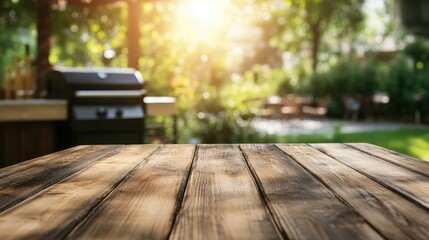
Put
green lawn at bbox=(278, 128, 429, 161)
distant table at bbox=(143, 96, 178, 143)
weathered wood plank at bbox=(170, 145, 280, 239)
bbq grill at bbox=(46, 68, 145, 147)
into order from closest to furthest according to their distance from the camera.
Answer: weathered wood plank at bbox=(170, 145, 280, 239) < bbq grill at bbox=(46, 68, 145, 147) < distant table at bbox=(143, 96, 178, 143) < green lawn at bbox=(278, 128, 429, 161)

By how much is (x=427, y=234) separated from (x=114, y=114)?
407 centimetres

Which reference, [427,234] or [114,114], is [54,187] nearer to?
A: [427,234]

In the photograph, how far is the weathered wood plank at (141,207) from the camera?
104 centimetres

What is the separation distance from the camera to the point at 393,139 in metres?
11.5

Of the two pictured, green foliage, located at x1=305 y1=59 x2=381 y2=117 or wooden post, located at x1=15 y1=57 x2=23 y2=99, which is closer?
wooden post, located at x1=15 y1=57 x2=23 y2=99

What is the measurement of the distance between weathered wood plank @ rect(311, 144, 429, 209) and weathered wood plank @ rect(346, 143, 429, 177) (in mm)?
34

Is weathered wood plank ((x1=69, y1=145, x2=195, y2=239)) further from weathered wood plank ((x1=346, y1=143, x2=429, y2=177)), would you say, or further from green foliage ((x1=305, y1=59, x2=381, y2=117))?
green foliage ((x1=305, y1=59, x2=381, y2=117))

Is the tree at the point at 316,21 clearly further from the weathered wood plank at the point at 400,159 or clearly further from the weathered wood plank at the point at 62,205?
the weathered wood plank at the point at 62,205

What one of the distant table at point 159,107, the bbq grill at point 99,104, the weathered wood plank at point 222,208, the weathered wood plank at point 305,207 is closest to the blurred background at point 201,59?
the distant table at point 159,107

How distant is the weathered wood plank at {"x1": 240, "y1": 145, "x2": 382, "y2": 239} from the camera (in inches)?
41.2

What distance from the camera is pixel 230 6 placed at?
32.6 feet

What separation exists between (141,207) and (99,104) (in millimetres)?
3737

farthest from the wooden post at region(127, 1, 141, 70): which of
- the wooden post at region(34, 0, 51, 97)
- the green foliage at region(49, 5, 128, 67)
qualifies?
the green foliage at region(49, 5, 128, 67)

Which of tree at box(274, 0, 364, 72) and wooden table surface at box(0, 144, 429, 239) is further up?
tree at box(274, 0, 364, 72)
